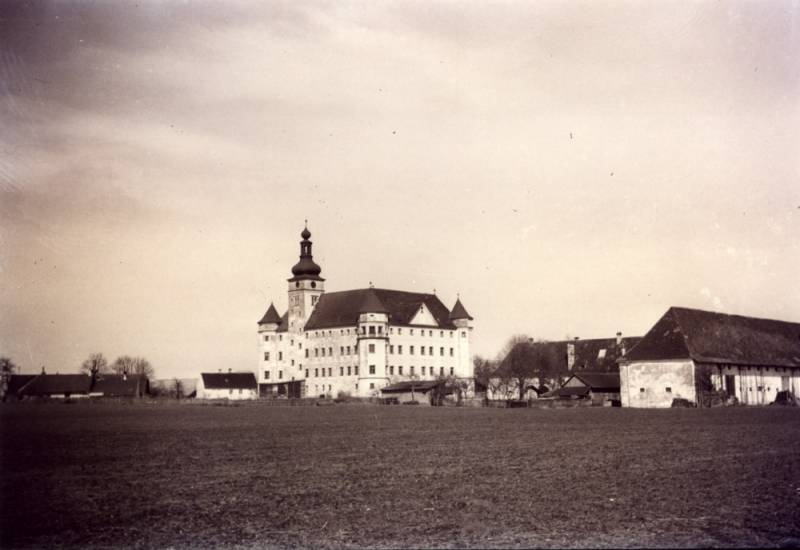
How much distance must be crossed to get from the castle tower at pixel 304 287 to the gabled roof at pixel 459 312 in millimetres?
19248

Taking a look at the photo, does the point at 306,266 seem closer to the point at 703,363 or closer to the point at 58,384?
the point at 58,384

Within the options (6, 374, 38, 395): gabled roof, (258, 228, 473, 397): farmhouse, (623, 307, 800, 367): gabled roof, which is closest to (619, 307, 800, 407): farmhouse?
(623, 307, 800, 367): gabled roof

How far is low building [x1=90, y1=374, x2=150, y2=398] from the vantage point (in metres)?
128

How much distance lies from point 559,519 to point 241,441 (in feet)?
56.5

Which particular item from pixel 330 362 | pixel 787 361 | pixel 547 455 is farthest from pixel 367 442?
pixel 330 362

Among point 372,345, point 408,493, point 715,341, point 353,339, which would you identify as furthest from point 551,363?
point 408,493

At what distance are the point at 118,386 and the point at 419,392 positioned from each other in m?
61.0

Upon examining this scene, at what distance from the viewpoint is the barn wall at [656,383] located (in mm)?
63625

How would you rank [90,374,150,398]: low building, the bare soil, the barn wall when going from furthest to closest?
[90,374,150,398]: low building, the barn wall, the bare soil

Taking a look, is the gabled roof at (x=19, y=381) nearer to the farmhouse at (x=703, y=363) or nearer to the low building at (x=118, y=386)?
the low building at (x=118, y=386)

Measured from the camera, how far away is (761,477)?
15.9 m

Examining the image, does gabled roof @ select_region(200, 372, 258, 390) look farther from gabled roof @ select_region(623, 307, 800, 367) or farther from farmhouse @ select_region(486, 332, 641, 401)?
gabled roof @ select_region(623, 307, 800, 367)

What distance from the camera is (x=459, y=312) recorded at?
396 ft

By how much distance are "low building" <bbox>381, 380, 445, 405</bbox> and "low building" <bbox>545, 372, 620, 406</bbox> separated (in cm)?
1161
